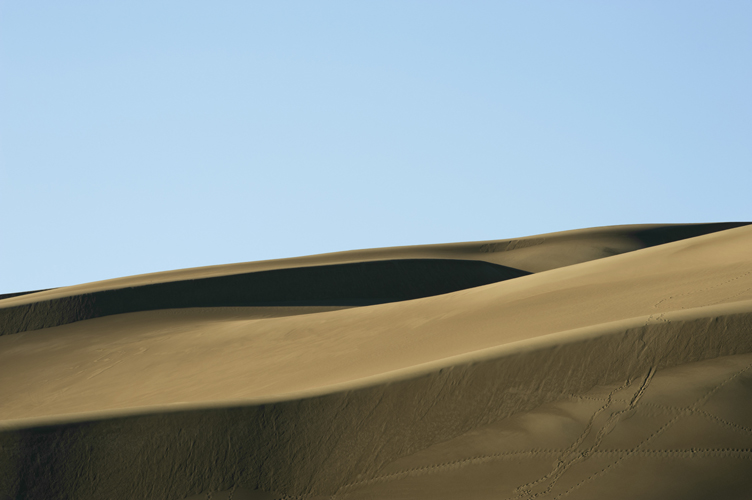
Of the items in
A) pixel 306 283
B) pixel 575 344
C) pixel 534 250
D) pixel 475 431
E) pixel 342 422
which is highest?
pixel 575 344

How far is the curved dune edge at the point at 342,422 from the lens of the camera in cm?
537

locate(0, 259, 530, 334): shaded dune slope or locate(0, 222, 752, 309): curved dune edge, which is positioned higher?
locate(0, 259, 530, 334): shaded dune slope

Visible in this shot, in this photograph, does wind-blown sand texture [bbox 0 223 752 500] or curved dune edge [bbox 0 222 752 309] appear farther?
curved dune edge [bbox 0 222 752 309]

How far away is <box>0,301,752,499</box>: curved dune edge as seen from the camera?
17.6 feet

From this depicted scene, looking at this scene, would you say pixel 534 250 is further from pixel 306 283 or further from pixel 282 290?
pixel 282 290

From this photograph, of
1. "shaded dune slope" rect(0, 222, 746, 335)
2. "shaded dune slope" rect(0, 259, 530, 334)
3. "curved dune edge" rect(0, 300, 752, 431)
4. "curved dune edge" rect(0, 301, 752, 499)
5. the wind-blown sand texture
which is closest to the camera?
the wind-blown sand texture

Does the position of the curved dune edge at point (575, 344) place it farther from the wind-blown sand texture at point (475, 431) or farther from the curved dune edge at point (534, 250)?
the curved dune edge at point (534, 250)

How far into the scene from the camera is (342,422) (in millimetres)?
5715

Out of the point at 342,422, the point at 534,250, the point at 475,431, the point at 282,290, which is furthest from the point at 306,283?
the point at 475,431

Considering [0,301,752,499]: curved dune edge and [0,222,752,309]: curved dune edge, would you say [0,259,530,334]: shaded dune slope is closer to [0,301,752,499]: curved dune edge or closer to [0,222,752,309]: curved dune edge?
[0,222,752,309]: curved dune edge

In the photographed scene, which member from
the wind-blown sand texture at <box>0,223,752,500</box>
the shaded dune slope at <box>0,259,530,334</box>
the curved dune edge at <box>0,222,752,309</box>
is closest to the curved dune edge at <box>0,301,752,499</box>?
the wind-blown sand texture at <box>0,223,752,500</box>

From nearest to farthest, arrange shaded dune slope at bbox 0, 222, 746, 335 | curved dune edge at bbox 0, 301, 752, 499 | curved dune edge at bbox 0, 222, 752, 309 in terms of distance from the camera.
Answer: curved dune edge at bbox 0, 301, 752, 499 < shaded dune slope at bbox 0, 222, 746, 335 < curved dune edge at bbox 0, 222, 752, 309

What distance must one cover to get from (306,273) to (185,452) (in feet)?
52.7

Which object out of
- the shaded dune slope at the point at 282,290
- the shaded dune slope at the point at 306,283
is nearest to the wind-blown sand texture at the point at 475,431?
the shaded dune slope at the point at 282,290
